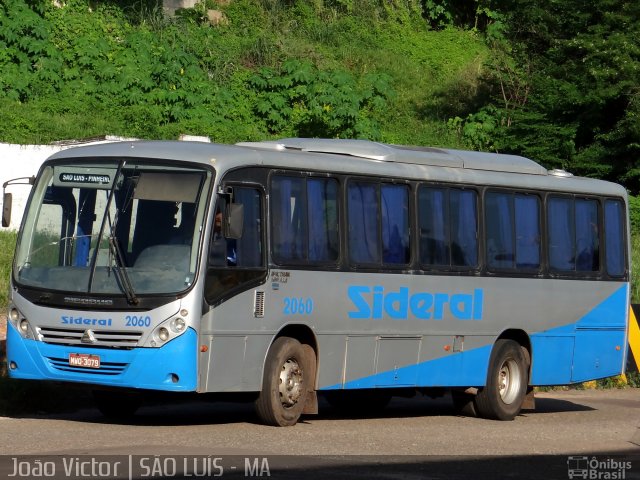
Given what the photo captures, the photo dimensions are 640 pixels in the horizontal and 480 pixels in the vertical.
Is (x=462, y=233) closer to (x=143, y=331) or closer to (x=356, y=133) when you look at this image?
(x=143, y=331)

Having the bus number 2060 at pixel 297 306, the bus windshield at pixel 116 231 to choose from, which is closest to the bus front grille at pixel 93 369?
the bus windshield at pixel 116 231

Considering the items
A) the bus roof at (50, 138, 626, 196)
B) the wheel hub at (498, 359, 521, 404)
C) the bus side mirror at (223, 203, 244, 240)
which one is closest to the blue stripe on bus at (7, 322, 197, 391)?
the bus side mirror at (223, 203, 244, 240)

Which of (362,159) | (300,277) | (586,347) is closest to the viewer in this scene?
(300,277)

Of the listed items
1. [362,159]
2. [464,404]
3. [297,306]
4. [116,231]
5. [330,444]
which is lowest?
[330,444]

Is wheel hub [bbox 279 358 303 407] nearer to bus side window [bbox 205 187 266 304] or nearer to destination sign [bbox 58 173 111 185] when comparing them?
bus side window [bbox 205 187 266 304]

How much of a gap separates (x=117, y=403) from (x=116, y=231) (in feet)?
7.44

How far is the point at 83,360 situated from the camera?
1366cm

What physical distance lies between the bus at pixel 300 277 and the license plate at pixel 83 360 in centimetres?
2

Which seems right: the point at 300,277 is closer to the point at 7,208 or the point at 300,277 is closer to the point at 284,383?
the point at 284,383

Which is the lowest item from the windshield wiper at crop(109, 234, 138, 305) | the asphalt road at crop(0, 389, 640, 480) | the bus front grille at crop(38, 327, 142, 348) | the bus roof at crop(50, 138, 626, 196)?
the asphalt road at crop(0, 389, 640, 480)

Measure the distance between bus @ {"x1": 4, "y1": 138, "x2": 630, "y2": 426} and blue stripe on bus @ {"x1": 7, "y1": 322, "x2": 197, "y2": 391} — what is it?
0.6 inches

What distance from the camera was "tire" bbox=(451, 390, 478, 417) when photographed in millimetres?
18094

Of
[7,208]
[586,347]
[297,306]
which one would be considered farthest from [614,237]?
[7,208]

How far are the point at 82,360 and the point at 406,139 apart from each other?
77.3ft
